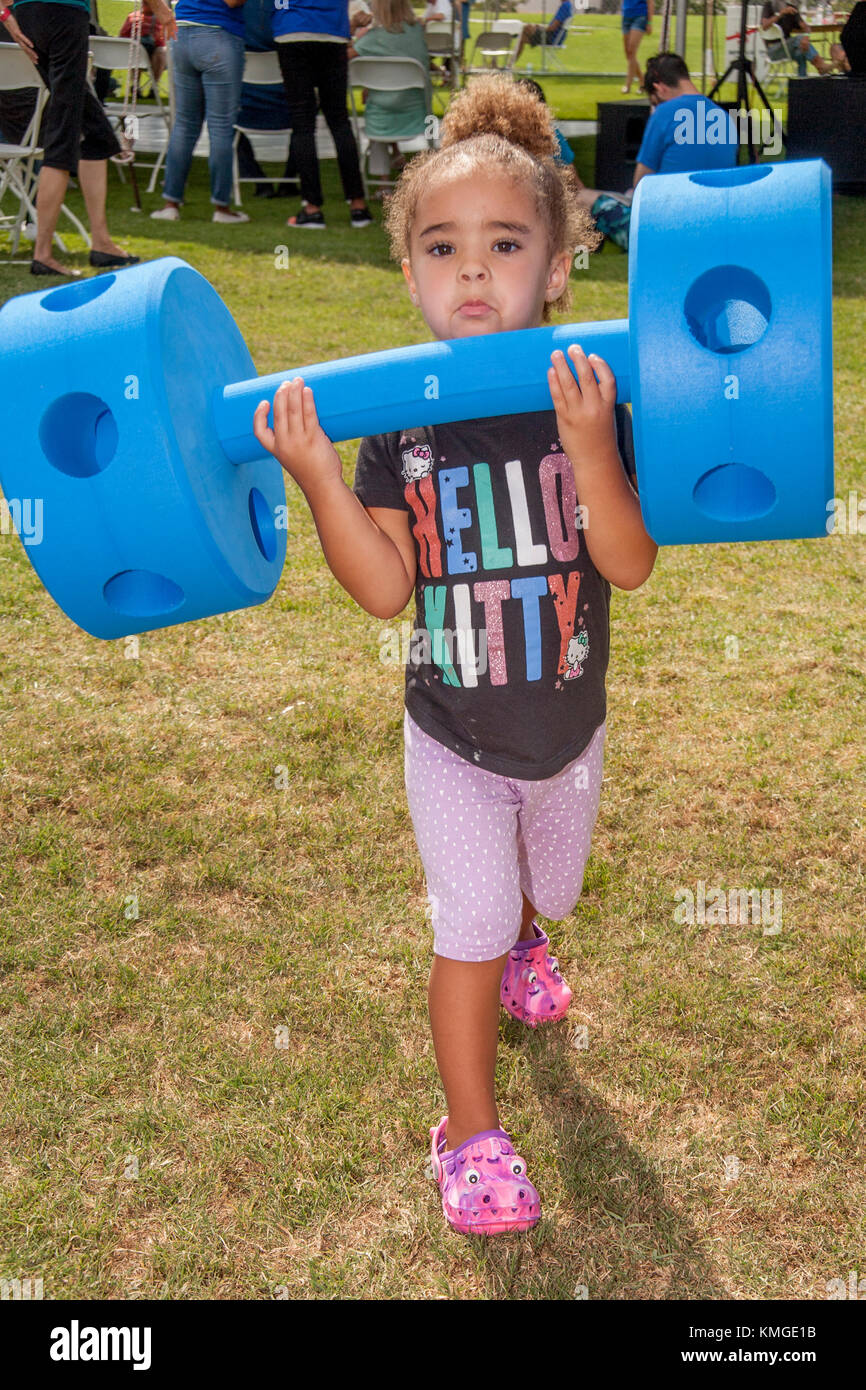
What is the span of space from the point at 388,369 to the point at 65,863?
1.48 m

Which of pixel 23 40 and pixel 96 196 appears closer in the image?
pixel 23 40

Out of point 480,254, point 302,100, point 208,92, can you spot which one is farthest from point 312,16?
point 480,254

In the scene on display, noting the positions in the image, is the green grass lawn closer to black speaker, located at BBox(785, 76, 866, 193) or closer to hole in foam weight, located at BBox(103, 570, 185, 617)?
hole in foam weight, located at BBox(103, 570, 185, 617)

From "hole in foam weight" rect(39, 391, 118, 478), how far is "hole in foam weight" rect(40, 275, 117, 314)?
5.4 inches

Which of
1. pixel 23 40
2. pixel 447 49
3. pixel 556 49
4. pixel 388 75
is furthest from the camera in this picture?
pixel 556 49

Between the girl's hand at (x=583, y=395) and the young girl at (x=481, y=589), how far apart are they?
0.12 m

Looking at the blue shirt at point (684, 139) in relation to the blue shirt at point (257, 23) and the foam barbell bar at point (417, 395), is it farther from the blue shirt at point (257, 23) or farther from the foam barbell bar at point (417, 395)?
the foam barbell bar at point (417, 395)

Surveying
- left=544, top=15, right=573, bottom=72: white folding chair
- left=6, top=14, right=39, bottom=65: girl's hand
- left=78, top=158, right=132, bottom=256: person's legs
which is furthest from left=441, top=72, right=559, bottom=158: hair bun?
left=544, top=15, right=573, bottom=72: white folding chair

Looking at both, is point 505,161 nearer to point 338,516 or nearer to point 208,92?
point 338,516

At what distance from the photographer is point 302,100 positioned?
8.70 meters

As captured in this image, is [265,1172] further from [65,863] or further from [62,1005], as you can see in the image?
[65,863]

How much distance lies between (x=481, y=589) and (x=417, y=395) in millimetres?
320

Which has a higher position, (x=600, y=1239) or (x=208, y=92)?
(x=208, y=92)
